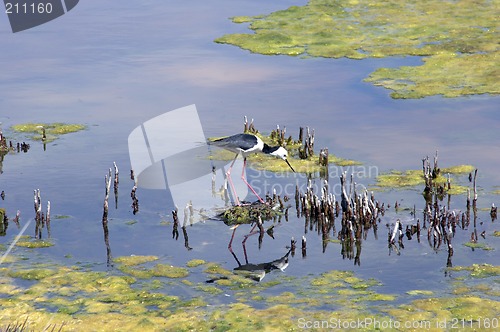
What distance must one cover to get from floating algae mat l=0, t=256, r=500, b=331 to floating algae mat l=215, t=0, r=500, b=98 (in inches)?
381

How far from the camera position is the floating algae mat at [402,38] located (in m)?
21.5

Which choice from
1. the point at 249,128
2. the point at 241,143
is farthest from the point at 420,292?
the point at 249,128

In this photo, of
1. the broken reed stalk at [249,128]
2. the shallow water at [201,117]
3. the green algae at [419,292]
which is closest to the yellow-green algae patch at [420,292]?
the green algae at [419,292]

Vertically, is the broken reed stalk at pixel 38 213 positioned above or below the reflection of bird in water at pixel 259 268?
above

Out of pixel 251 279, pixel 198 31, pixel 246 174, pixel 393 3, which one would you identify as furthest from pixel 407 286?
pixel 393 3

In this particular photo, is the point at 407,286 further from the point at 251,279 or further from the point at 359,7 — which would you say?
the point at 359,7

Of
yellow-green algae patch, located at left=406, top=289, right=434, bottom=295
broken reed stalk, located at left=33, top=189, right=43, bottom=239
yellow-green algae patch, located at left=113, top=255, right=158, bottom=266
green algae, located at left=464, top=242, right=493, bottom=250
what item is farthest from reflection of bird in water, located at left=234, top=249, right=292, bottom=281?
broken reed stalk, located at left=33, top=189, right=43, bottom=239

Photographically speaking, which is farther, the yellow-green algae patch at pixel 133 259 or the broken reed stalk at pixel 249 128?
the broken reed stalk at pixel 249 128

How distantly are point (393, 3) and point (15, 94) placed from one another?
13.1 m

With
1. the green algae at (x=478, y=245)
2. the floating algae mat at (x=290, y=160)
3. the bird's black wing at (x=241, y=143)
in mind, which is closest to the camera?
the green algae at (x=478, y=245)

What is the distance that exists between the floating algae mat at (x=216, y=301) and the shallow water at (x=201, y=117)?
0.36 meters

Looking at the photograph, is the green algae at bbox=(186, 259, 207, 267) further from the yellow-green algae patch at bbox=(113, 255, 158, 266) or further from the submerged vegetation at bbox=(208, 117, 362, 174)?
the submerged vegetation at bbox=(208, 117, 362, 174)

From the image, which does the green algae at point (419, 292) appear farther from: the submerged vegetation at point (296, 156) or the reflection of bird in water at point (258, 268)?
the submerged vegetation at point (296, 156)

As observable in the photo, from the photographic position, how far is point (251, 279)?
11.8 metres
